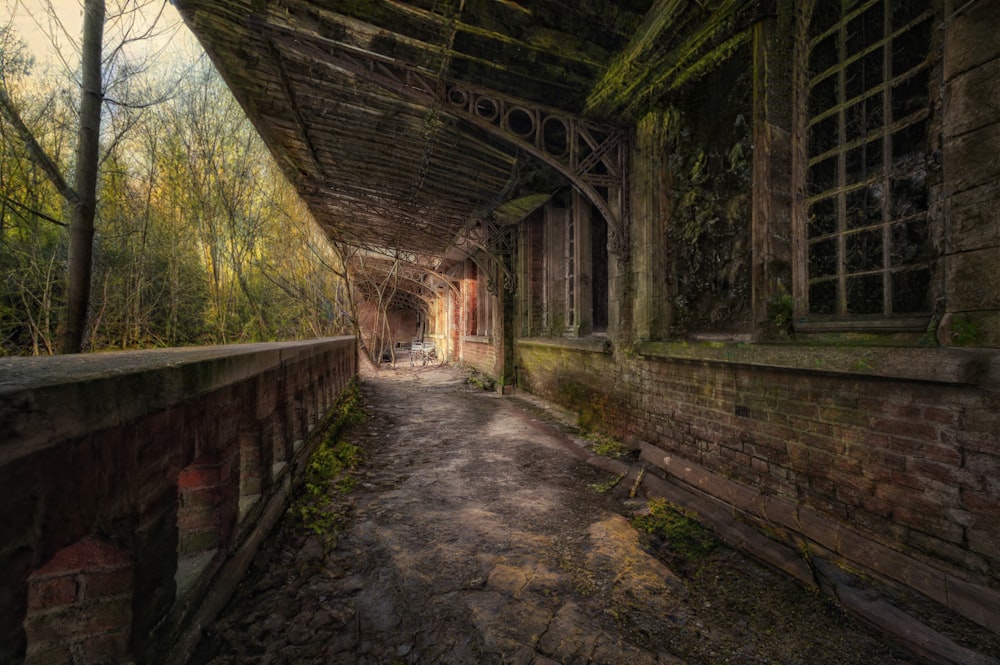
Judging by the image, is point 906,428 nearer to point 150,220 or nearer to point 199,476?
point 199,476

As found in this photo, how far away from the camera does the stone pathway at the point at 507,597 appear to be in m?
1.89

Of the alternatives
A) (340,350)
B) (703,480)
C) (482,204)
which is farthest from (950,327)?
(340,350)

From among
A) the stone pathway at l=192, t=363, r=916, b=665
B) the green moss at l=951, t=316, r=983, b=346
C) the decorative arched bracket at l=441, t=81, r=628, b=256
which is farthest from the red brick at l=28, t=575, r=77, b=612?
the decorative arched bracket at l=441, t=81, r=628, b=256

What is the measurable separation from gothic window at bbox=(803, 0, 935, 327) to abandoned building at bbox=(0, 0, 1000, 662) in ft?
0.05

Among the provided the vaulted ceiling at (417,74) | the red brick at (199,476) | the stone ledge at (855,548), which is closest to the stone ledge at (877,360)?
the stone ledge at (855,548)

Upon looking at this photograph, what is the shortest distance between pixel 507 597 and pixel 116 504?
1.87 metres

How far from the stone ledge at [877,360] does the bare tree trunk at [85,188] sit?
528 centimetres

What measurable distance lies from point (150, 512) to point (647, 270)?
4.56 meters

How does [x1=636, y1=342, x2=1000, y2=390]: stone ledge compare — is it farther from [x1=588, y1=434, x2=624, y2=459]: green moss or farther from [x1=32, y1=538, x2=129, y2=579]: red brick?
[x1=32, y1=538, x2=129, y2=579]: red brick

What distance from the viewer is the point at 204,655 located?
1.74m

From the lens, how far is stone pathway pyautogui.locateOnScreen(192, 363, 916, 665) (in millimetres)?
1887

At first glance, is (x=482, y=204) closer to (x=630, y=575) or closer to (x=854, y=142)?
(x=854, y=142)

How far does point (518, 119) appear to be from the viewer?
5.52 meters

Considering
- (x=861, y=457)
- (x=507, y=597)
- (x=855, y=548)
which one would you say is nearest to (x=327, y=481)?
(x=507, y=597)
